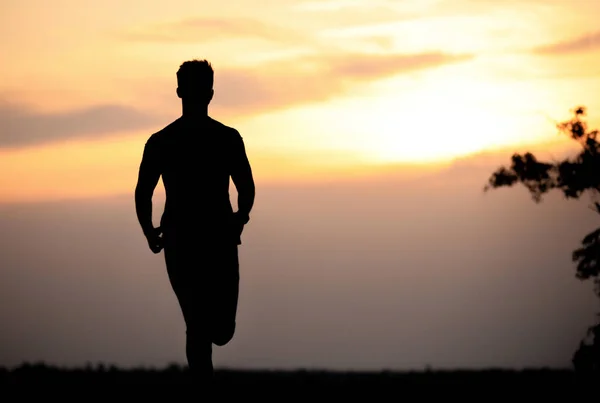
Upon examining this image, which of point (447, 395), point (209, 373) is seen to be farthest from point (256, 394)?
point (209, 373)

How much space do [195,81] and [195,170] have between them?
772 millimetres

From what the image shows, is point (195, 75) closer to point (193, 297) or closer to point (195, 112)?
point (195, 112)

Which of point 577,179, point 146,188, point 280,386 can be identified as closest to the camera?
point 146,188

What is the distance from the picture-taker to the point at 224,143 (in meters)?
11.0

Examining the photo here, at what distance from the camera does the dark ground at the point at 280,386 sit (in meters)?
13.4

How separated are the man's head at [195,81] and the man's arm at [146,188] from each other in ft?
1.94

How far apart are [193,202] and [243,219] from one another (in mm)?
561

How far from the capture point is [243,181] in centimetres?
1122

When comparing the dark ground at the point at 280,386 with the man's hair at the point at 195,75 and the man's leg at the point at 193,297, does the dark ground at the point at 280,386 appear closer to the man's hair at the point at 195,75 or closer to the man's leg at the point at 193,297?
the man's leg at the point at 193,297

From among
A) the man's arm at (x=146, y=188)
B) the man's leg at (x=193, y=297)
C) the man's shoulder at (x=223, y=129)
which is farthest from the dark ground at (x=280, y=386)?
the man's shoulder at (x=223, y=129)

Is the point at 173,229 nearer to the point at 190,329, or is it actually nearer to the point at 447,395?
the point at 190,329

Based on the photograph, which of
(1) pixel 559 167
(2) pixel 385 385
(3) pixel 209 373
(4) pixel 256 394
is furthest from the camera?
(1) pixel 559 167

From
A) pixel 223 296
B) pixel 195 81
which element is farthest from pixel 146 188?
pixel 223 296

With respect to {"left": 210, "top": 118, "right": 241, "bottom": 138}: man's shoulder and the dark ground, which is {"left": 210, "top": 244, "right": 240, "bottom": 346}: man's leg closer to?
{"left": 210, "top": 118, "right": 241, "bottom": 138}: man's shoulder
